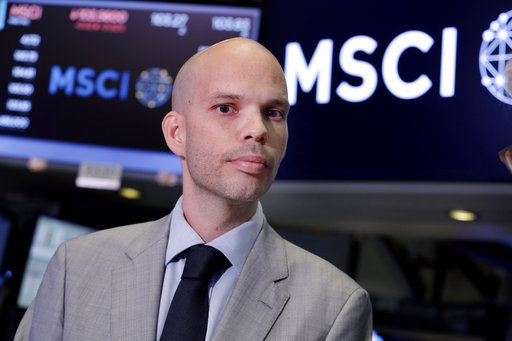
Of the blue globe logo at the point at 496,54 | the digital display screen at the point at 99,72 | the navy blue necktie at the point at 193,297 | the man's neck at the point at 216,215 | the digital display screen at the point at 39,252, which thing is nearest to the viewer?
the navy blue necktie at the point at 193,297

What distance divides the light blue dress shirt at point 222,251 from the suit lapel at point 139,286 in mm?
18

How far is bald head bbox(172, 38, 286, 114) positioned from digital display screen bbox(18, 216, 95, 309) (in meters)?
2.24

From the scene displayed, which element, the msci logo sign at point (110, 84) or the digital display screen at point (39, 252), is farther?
the digital display screen at point (39, 252)

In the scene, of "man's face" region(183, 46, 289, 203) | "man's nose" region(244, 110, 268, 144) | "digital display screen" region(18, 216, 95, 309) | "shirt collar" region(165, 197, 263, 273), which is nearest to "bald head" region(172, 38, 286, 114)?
"man's face" region(183, 46, 289, 203)

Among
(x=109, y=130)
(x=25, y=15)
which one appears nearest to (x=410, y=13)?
(x=109, y=130)

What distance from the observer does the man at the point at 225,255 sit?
111 centimetres

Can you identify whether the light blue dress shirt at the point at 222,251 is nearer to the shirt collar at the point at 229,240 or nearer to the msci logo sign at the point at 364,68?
the shirt collar at the point at 229,240

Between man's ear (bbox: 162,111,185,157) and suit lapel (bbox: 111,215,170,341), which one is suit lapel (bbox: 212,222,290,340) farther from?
man's ear (bbox: 162,111,185,157)

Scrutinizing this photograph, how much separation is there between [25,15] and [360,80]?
147 cm

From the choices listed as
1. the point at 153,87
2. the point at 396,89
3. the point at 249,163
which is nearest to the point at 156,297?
the point at 249,163

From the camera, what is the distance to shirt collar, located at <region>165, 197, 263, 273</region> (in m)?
1.18

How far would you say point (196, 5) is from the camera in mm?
2648

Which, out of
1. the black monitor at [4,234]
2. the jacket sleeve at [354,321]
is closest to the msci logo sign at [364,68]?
the jacket sleeve at [354,321]

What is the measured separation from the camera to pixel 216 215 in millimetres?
1184
